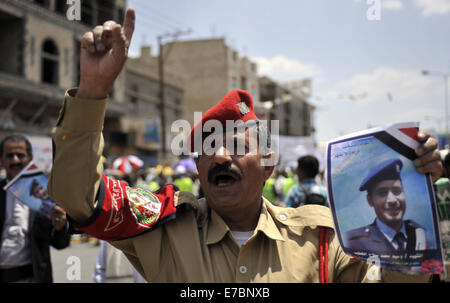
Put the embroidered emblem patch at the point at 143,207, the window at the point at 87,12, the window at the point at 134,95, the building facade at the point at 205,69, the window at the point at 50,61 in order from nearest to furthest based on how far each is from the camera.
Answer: the embroidered emblem patch at the point at 143,207 < the window at the point at 50,61 < the window at the point at 87,12 < the window at the point at 134,95 < the building facade at the point at 205,69

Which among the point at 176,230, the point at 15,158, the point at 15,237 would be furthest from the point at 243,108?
Answer: the point at 15,237

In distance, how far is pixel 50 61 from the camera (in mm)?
21766

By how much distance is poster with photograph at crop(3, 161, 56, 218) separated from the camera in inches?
117

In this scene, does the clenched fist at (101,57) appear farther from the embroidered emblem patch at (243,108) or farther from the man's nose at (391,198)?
the man's nose at (391,198)

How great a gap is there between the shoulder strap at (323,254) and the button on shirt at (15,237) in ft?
8.48

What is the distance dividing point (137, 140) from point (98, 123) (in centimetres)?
2550

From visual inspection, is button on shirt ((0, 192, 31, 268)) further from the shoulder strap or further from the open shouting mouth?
the shoulder strap

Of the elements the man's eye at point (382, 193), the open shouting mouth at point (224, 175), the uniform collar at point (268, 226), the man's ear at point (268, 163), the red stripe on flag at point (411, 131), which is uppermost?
the red stripe on flag at point (411, 131)

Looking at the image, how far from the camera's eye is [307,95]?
5997 centimetres

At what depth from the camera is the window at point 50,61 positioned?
21.1 metres

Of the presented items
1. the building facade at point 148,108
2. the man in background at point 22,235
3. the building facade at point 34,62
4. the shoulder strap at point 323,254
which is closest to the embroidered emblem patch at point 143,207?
the shoulder strap at point 323,254

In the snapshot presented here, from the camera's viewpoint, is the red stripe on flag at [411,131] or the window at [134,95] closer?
the red stripe on flag at [411,131]

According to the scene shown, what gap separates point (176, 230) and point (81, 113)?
64 cm

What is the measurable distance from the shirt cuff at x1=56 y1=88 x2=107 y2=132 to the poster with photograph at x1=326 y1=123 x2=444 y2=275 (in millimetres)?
856
